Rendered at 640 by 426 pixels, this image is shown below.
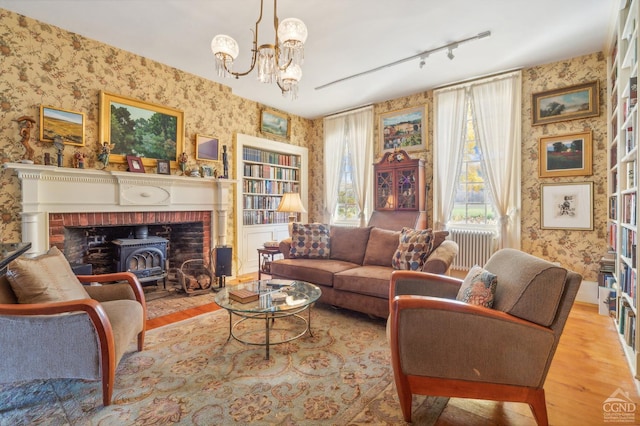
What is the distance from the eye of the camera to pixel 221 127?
14.9ft

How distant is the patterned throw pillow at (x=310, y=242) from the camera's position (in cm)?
371

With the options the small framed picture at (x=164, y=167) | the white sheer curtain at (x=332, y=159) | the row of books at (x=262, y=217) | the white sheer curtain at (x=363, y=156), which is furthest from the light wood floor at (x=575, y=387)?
the white sheer curtain at (x=332, y=159)

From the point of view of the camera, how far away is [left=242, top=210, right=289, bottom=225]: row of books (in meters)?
5.07

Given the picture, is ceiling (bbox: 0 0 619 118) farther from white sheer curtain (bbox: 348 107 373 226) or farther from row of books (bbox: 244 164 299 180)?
row of books (bbox: 244 164 299 180)

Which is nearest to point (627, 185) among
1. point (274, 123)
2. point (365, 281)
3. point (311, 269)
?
point (365, 281)

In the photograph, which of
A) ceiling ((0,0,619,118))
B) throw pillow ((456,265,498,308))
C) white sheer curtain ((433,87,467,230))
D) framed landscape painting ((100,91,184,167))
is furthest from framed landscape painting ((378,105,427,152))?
throw pillow ((456,265,498,308))

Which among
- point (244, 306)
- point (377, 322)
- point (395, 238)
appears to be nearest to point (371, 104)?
point (395, 238)

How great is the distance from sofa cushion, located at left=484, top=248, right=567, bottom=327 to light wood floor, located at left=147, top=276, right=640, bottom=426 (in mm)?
574

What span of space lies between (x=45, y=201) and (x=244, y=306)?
238 centimetres

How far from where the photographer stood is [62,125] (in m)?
3.07

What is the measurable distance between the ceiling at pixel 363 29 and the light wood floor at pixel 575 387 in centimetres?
286

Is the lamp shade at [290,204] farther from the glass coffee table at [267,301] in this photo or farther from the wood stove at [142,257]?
A: the glass coffee table at [267,301]

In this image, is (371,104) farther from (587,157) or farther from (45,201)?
(45,201)

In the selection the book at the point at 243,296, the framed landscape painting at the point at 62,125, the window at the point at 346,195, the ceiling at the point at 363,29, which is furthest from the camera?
the window at the point at 346,195
